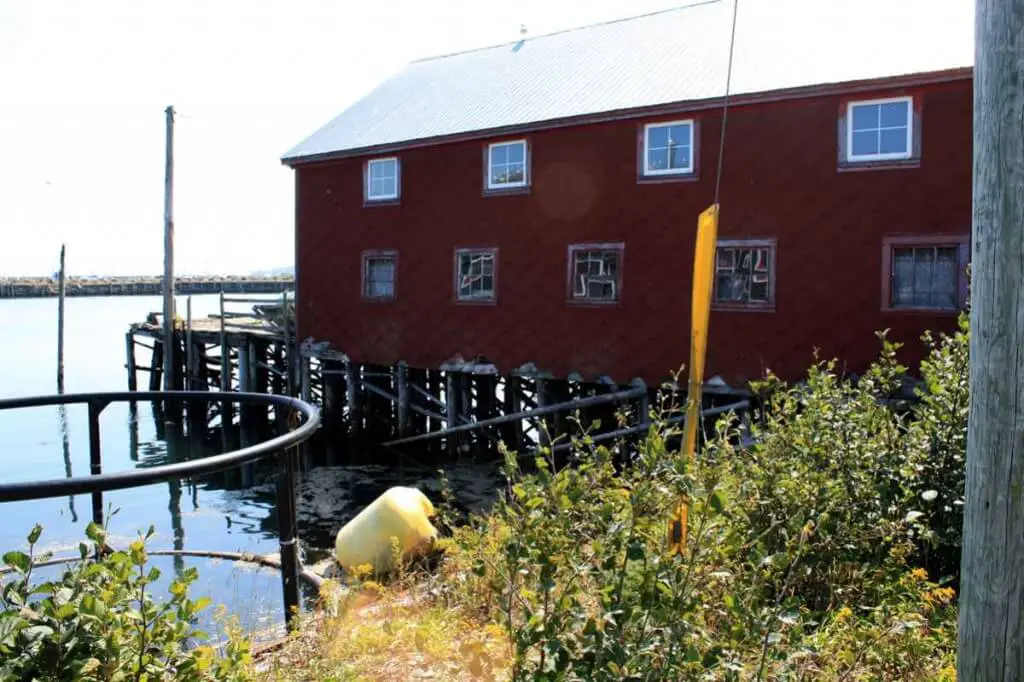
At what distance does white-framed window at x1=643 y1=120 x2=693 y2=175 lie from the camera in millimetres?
15992

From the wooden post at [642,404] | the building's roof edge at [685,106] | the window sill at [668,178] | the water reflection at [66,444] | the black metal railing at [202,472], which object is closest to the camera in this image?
the black metal railing at [202,472]

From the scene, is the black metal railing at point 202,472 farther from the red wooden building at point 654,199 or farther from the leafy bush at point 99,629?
the red wooden building at point 654,199

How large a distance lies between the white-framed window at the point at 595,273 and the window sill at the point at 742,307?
6.84ft

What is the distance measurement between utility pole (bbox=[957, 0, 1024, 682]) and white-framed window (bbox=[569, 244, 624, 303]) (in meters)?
14.0

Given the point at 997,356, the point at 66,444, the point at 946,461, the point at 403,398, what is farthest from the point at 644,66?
the point at 66,444

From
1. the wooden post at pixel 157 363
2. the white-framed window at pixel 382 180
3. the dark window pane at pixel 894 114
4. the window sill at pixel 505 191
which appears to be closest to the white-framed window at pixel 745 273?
the dark window pane at pixel 894 114

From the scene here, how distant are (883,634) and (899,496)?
1771 mm

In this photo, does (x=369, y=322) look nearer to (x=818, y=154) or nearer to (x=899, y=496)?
(x=818, y=154)

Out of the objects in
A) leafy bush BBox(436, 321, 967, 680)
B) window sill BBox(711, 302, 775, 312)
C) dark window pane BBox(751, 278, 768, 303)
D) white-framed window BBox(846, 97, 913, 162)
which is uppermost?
white-framed window BBox(846, 97, 913, 162)

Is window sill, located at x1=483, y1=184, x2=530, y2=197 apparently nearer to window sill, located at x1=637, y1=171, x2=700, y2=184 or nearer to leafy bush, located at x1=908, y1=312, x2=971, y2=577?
window sill, located at x1=637, y1=171, x2=700, y2=184

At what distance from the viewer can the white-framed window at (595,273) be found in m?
16.8

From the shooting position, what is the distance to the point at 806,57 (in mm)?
15547

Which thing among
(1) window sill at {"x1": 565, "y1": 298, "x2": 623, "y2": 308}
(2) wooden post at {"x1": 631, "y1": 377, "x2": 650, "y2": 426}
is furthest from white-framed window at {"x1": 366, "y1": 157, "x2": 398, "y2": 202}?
(2) wooden post at {"x1": 631, "y1": 377, "x2": 650, "y2": 426}

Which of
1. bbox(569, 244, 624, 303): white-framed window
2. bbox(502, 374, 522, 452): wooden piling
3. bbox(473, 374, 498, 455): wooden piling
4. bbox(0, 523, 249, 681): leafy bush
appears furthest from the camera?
bbox(473, 374, 498, 455): wooden piling
